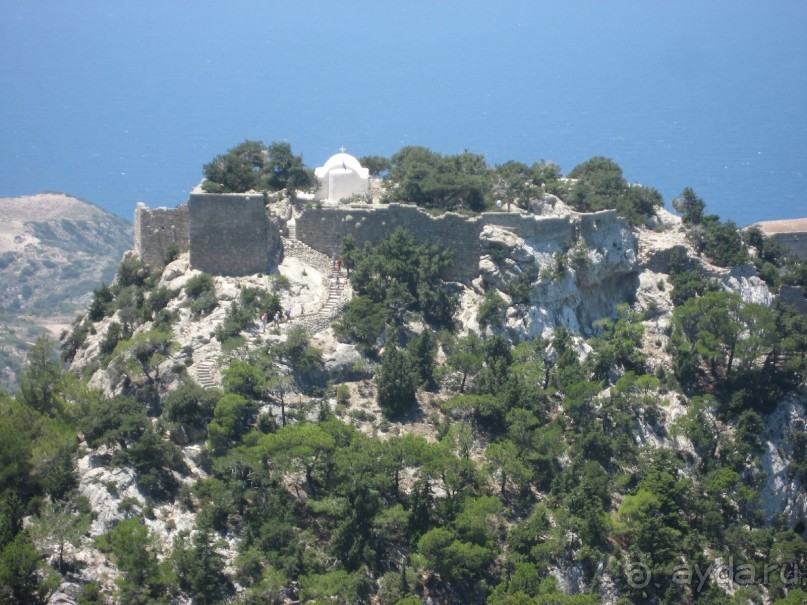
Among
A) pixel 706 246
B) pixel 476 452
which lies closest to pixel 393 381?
pixel 476 452

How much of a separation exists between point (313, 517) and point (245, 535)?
234cm

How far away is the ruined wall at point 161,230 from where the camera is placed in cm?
4872

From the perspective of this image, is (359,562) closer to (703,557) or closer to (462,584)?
(462,584)

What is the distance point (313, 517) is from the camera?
127 ft

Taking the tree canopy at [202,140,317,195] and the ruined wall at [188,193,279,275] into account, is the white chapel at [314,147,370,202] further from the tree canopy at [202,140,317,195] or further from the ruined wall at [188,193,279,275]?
the ruined wall at [188,193,279,275]

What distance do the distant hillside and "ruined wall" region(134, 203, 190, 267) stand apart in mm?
40424

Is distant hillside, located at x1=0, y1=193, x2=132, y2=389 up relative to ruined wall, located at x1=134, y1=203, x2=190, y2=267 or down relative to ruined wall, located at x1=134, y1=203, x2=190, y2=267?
up

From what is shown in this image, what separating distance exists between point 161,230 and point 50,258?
63.6 meters

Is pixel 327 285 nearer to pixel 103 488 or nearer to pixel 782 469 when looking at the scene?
pixel 103 488

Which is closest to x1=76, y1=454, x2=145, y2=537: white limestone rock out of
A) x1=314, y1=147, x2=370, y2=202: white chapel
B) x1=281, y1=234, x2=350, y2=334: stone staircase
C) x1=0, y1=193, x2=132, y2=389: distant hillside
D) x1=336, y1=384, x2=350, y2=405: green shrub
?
x1=336, y1=384, x2=350, y2=405: green shrub

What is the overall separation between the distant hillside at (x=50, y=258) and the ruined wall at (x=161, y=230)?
4042 cm

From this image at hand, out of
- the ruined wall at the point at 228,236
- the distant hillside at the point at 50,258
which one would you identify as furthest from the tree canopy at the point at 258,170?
the distant hillside at the point at 50,258

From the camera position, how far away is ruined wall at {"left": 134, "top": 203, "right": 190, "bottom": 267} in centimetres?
4872

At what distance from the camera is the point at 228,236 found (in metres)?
46.8
